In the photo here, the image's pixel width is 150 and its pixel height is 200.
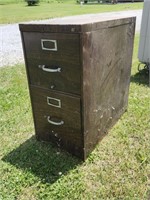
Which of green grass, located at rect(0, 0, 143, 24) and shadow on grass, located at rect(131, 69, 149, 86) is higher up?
shadow on grass, located at rect(131, 69, 149, 86)

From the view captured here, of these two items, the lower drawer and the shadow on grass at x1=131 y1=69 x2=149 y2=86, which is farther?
the shadow on grass at x1=131 y1=69 x2=149 y2=86

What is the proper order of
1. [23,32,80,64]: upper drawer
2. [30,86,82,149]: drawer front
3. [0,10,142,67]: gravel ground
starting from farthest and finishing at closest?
[0,10,142,67]: gravel ground → [30,86,82,149]: drawer front → [23,32,80,64]: upper drawer

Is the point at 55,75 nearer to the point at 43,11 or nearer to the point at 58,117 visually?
the point at 58,117

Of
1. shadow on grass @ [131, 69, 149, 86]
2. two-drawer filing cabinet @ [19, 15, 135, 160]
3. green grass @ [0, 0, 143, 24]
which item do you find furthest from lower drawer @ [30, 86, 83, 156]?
green grass @ [0, 0, 143, 24]

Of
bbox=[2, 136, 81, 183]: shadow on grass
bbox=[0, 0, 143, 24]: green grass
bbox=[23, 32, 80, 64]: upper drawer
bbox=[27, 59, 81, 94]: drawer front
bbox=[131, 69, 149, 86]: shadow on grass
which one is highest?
bbox=[23, 32, 80, 64]: upper drawer

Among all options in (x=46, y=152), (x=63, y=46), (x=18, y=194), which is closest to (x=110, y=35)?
(x=63, y=46)

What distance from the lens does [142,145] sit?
74.4 inches

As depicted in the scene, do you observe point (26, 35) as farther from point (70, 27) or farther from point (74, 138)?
point (74, 138)

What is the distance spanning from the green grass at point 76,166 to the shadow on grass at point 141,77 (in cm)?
87

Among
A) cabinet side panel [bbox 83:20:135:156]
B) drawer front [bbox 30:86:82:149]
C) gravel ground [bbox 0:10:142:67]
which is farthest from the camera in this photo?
gravel ground [bbox 0:10:142:67]

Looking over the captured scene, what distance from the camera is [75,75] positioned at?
1464mm

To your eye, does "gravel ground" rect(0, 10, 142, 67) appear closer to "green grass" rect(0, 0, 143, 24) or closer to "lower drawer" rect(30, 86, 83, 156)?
"lower drawer" rect(30, 86, 83, 156)

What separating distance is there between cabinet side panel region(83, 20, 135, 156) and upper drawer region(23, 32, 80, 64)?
71 mm

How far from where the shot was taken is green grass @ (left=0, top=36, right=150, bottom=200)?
4.85ft
